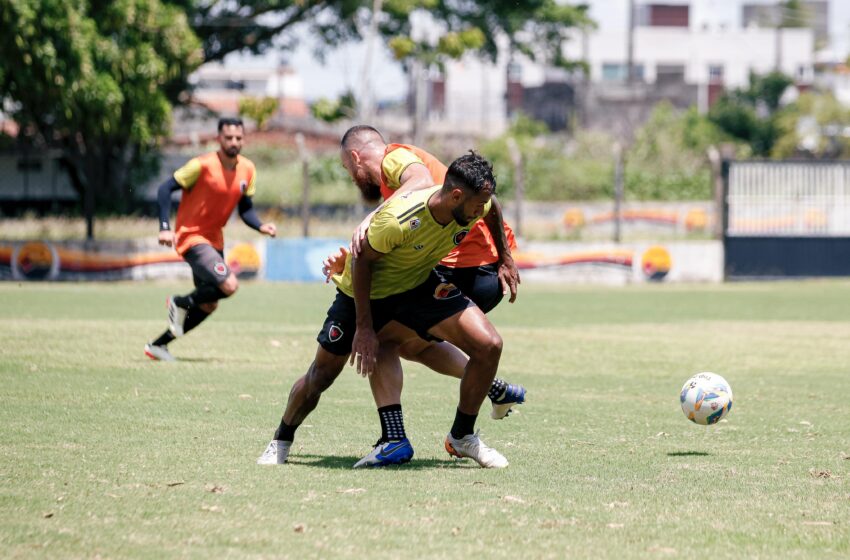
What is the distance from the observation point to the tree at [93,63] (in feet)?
81.0

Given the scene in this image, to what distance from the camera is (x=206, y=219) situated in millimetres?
12023

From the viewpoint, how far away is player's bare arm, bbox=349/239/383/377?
6.31m

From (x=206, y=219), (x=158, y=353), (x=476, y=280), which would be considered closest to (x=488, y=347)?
(x=476, y=280)

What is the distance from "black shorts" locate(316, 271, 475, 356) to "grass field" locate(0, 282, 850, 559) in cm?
66

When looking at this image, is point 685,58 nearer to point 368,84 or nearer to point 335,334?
point 368,84

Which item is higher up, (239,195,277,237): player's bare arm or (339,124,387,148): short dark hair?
(339,124,387,148): short dark hair

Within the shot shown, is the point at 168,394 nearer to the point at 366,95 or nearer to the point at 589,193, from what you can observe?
the point at 366,95

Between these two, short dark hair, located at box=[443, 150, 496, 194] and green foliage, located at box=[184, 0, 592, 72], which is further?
green foliage, located at box=[184, 0, 592, 72]

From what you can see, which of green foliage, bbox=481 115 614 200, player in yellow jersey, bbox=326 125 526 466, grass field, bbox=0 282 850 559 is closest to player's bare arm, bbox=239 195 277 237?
grass field, bbox=0 282 850 559

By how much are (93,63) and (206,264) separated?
15069 mm

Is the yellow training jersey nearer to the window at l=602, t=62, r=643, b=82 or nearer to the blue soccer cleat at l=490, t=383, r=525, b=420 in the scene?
the blue soccer cleat at l=490, t=383, r=525, b=420

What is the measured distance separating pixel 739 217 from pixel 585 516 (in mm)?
23769

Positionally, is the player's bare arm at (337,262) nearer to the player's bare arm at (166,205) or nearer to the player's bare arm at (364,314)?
the player's bare arm at (364,314)

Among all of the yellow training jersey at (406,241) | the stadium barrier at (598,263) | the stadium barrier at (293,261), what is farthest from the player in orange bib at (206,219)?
the stadium barrier at (598,263)
